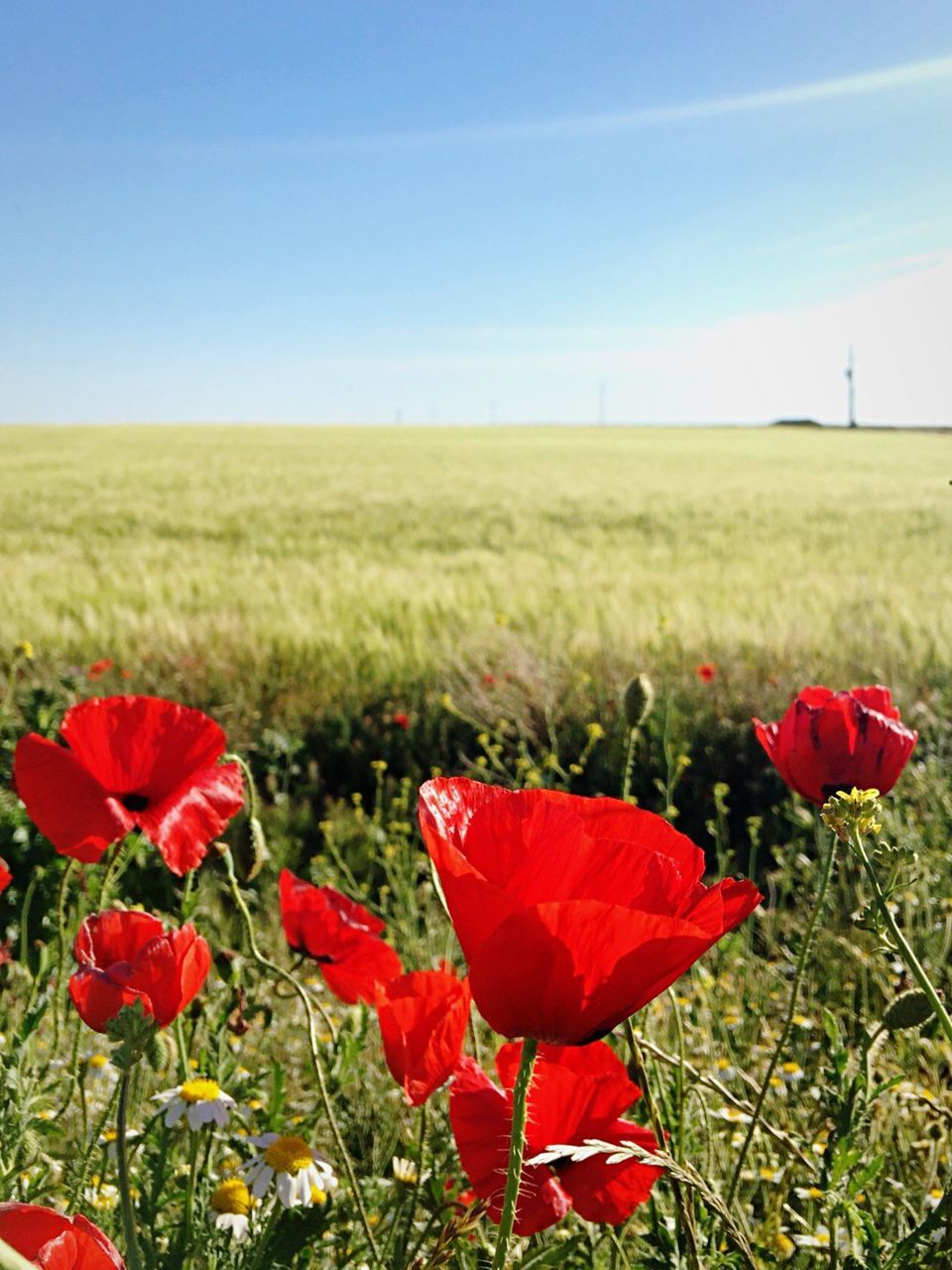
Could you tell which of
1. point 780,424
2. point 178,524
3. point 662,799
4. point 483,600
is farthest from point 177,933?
point 780,424

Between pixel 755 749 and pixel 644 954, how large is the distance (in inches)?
130

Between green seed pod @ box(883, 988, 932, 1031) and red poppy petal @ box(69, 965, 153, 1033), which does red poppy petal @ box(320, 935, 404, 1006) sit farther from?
green seed pod @ box(883, 988, 932, 1031)

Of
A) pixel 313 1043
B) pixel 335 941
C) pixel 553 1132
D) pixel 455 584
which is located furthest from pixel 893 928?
pixel 455 584

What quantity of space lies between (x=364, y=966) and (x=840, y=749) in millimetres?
537

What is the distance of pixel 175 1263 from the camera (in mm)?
833

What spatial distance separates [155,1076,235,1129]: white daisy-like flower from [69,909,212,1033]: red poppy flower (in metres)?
0.13

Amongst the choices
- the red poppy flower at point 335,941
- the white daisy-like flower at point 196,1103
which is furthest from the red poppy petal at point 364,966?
the white daisy-like flower at point 196,1103

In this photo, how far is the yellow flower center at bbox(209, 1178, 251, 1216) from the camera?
1.02 m

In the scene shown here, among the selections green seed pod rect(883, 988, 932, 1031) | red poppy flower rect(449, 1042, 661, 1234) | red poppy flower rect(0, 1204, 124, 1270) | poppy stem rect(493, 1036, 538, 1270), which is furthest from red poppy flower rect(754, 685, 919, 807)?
red poppy flower rect(0, 1204, 124, 1270)

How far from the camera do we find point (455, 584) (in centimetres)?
571

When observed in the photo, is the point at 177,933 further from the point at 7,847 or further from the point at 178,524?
the point at 178,524

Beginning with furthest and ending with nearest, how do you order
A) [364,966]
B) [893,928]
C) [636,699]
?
[636,699] → [364,966] → [893,928]

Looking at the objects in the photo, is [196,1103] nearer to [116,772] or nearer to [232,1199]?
[232,1199]

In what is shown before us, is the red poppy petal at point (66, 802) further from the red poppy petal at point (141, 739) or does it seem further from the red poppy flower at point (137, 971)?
the red poppy flower at point (137, 971)
